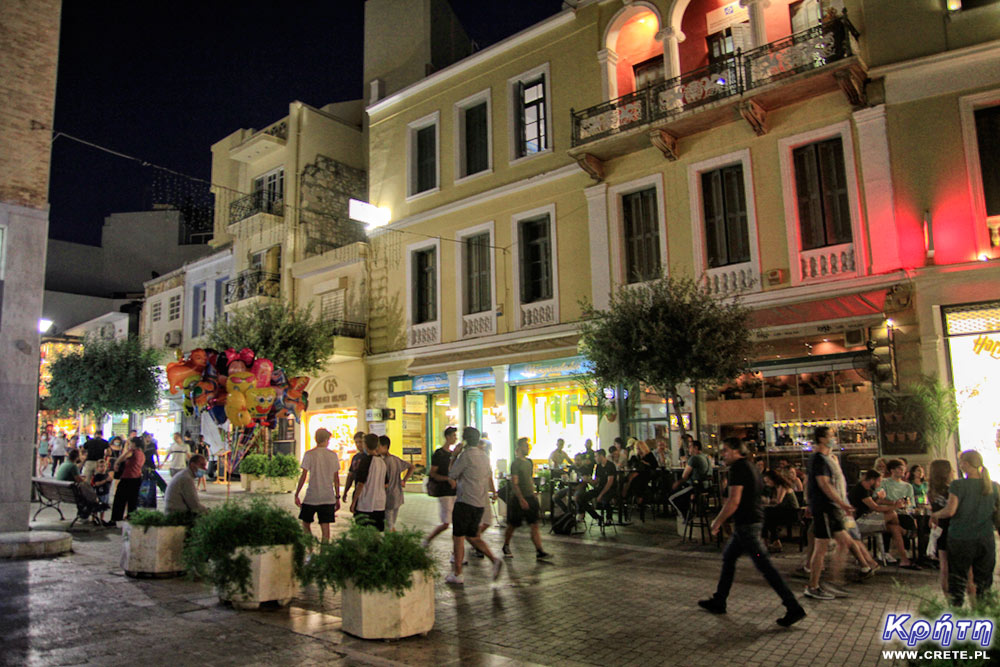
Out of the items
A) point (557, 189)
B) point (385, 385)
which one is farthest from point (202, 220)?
point (557, 189)

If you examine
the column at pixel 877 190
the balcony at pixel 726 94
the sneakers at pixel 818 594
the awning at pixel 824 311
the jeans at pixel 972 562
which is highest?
the balcony at pixel 726 94

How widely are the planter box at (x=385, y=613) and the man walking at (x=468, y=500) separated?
2.23 metres

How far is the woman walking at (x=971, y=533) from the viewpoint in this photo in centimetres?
585

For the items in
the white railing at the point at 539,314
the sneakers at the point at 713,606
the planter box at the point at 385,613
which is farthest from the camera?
the white railing at the point at 539,314

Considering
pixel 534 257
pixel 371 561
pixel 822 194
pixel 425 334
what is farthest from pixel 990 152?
pixel 425 334

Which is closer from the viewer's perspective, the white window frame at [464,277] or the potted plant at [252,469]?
the white window frame at [464,277]

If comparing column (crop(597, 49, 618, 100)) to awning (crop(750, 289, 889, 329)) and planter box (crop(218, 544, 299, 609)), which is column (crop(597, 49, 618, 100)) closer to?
awning (crop(750, 289, 889, 329))

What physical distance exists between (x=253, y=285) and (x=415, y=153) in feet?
28.1

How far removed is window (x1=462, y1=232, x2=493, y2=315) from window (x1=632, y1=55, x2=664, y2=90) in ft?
19.1

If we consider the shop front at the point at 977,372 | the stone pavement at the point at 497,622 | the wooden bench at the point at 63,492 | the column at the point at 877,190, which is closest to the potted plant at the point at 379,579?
the stone pavement at the point at 497,622

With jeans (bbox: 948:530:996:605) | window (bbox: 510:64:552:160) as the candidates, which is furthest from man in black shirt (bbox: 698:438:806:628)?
window (bbox: 510:64:552:160)

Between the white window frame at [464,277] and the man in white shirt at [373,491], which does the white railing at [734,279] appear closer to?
the white window frame at [464,277]

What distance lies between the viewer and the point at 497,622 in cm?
671

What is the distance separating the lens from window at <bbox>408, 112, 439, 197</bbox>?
74.5 ft
